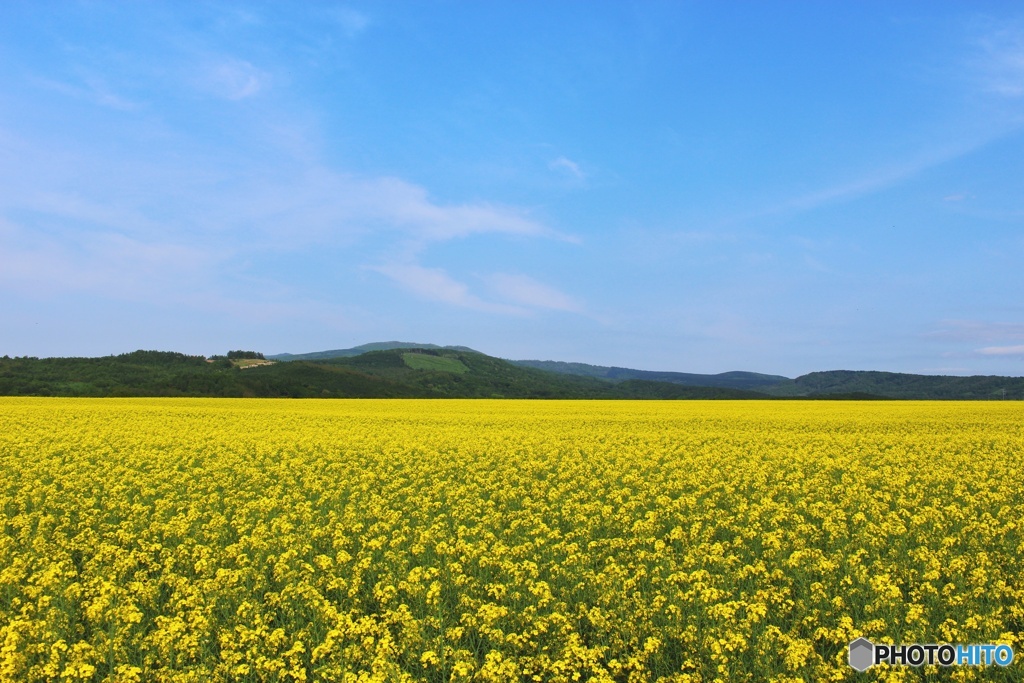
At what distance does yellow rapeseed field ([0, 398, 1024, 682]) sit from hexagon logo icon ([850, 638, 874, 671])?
12 cm

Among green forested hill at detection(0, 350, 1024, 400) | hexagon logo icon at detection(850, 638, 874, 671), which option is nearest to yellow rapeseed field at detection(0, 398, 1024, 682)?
hexagon logo icon at detection(850, 638, 874, 671)

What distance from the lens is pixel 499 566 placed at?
27.8 feet

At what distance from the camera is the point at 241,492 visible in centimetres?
1269

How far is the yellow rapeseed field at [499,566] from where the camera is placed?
6.21 meters

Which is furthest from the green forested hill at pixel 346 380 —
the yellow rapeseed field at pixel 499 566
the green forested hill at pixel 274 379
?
the yellow rapeseed field at pixel 499 566

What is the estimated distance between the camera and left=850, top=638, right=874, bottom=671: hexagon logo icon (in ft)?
19.8

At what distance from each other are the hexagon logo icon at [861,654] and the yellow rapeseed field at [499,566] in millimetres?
118

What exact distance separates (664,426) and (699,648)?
74.0 ft

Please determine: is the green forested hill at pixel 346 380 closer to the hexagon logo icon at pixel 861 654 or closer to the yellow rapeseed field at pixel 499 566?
the yellow rapeseed field at pixel 499 566

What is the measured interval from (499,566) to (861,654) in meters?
4.20

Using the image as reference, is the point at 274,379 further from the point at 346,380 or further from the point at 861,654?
the point at 861,654

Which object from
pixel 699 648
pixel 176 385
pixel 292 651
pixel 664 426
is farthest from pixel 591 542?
pixel 176 385

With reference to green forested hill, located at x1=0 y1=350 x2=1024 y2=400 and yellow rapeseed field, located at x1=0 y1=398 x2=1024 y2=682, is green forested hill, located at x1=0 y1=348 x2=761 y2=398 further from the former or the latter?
yellow rapeseed field, located at x1=0 y1=398 x2=1024 y2=682

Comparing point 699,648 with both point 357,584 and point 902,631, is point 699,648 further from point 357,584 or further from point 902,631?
point 357,584
